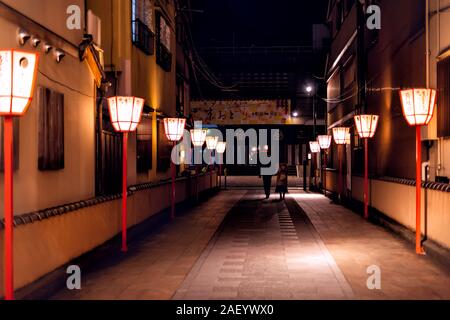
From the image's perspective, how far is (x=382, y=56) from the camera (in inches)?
823

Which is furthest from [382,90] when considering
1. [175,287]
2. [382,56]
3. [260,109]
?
[260,109]

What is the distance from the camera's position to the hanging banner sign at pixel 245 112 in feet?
147

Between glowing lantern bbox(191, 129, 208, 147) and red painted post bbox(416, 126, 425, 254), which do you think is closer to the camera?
red painted post bbox(416, 126, 425, 254)

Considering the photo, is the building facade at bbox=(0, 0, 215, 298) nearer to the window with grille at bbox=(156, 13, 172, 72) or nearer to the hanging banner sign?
the window with grille at bbox=(156, 13, 172, 72)

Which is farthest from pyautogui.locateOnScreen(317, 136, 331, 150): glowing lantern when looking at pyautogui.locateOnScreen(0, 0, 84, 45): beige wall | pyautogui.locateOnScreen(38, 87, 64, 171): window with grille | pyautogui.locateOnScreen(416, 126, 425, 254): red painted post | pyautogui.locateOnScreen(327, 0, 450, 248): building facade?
pyautogui.locateOnScreen(38, 87, 64, 171): window with grille

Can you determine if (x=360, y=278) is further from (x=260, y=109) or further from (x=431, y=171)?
(x=260, y=109)

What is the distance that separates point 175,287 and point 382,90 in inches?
565

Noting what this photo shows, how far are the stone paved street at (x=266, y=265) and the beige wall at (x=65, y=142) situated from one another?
1.92 metres

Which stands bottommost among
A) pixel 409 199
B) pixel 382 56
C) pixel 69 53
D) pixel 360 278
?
pixel 360 278

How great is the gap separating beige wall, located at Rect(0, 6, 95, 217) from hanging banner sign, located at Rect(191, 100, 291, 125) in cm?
3069

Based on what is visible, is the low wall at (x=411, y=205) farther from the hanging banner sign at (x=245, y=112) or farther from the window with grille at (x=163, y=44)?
the hanging banner sign at (x=245, y=112)

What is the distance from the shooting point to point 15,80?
22.9ft

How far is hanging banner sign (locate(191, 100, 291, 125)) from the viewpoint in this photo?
44741 mm

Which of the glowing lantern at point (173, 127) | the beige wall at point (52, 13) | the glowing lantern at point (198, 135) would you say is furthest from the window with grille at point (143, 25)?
the glowing lantern at point (198, 135)
